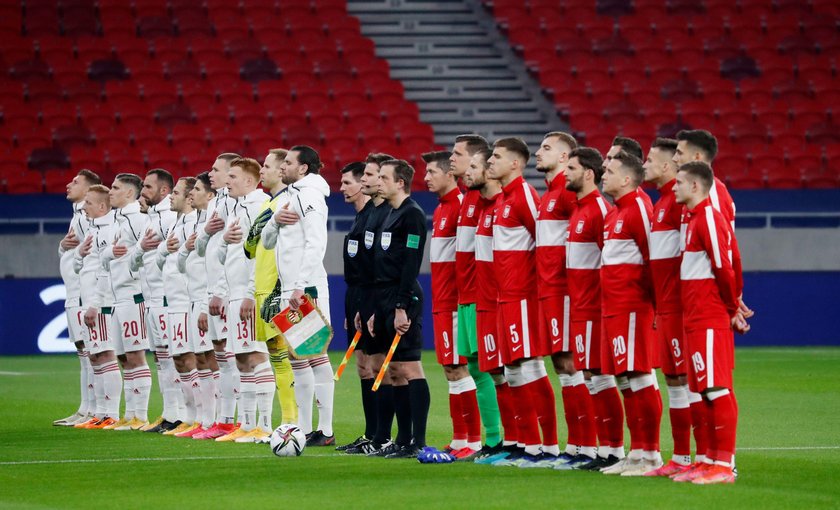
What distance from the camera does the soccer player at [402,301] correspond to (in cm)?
1095

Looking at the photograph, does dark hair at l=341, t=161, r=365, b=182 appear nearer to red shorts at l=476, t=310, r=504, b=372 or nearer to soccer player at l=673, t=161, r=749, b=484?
red shorts at l=476, t=310, r=504, b=372

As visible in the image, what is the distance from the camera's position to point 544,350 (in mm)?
10094

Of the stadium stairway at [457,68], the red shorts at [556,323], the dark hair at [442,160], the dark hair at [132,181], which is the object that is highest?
the stadium stairway at [457,68]

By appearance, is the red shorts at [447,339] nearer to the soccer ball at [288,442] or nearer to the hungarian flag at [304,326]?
the hungarian flag at [304,326]

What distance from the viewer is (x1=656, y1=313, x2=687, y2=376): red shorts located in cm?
939

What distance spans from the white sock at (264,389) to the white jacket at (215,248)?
0.83 m

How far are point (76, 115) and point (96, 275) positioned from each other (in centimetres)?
1284

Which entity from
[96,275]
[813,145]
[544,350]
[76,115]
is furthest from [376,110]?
[544,350]

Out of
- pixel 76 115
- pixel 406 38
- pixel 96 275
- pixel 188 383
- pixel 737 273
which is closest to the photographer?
pixel 737 273

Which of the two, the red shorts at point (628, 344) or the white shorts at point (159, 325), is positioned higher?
the white shorts at point (159, 325)

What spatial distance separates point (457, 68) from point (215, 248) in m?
17.0

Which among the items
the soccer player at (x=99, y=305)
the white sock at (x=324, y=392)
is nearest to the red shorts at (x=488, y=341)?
the white sock at (x=324, y=392)

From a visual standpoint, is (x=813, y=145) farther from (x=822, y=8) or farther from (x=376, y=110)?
(x=376, y=110)

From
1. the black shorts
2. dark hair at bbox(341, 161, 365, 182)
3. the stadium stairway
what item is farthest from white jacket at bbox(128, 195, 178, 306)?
the stadium stairway
